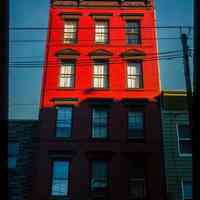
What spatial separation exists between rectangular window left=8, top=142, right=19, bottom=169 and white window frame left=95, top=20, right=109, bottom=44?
878 cm

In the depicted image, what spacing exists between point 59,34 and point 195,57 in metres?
14.6

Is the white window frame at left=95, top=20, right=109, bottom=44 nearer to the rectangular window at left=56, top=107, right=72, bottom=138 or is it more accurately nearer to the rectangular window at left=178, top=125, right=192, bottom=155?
the rectangular window at left=56, top=107, right=72, bottom=138

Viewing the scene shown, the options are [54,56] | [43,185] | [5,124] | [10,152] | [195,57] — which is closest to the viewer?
[5,124]

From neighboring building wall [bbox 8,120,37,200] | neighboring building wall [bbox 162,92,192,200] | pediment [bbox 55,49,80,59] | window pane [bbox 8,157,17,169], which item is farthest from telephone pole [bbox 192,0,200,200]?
pediment [bbox 55,49,80,59]

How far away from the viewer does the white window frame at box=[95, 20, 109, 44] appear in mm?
23484

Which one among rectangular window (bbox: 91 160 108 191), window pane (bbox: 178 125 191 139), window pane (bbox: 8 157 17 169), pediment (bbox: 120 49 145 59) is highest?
pediment (bbox: 120 49 145 59)

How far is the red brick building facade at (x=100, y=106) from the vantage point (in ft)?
63.9

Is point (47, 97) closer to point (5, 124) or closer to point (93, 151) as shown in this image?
point (93, 151)

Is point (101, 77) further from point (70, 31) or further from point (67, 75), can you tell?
point (70, 31)

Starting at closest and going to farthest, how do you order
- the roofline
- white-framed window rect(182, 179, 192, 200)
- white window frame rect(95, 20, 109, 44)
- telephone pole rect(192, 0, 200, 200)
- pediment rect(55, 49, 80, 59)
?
telephone pole rect(192, 0, 200, 200) < white-framed window rect(182, 179, 192, 200) < the roofline < pediment rect(55, 49, 80, 59) < white window frame rect(95, 20, 109, 44)

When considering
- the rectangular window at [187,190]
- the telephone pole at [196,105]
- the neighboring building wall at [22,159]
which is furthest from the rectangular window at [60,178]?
the telephone pole at [196,105]

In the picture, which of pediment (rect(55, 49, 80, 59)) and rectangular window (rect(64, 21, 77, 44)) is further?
rectangular window (rect(64, 21, 77, 44))

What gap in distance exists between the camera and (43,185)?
1933 centimetres

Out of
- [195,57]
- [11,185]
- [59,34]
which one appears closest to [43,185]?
[11,185]
